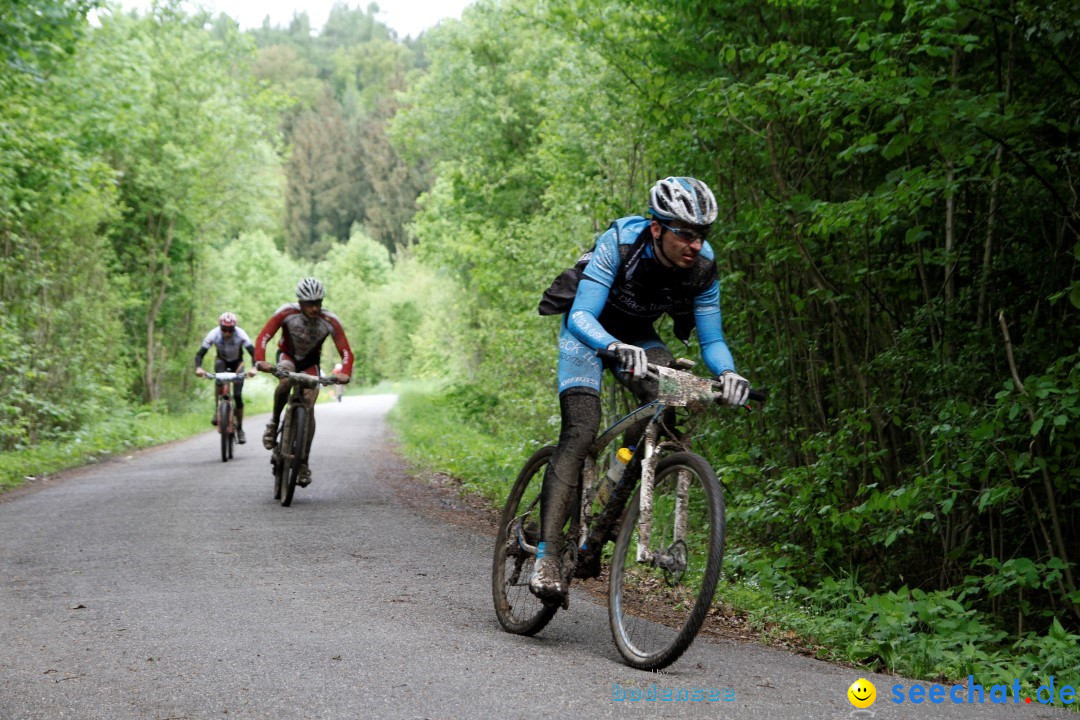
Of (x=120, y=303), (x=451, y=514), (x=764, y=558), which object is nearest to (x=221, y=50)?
(x=120, y=303)

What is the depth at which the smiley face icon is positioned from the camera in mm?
4152

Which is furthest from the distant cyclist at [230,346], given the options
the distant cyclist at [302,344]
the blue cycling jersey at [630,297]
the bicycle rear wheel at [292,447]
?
the blue cycling jersey at [630,297]

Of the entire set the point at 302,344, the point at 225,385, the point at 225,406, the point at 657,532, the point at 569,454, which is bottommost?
the point at 657,532

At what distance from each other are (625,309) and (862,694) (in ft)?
6.94

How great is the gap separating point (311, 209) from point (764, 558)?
113 meters

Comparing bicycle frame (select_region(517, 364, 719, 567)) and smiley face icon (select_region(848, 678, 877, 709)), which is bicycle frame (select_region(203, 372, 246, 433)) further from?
smiley face icon (select_region(848, 678, 877, 709))

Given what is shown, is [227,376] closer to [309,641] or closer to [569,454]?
[309,641]

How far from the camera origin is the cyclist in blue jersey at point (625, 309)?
193 inches

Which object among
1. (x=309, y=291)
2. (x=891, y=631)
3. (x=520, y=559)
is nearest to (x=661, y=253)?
(x=520, y=559)

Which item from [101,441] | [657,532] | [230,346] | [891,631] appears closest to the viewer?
[657,532]

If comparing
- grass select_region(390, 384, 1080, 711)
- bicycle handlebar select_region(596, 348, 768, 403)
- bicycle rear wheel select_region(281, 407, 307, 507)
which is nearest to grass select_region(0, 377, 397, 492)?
bicycle rear wheel select_region(281, 407, 307, 507)

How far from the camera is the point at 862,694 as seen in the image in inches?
167

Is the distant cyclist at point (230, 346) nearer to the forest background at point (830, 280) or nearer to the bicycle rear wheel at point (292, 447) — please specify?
the forest background at point (830, 280)

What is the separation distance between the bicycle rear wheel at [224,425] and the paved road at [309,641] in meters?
5.93
